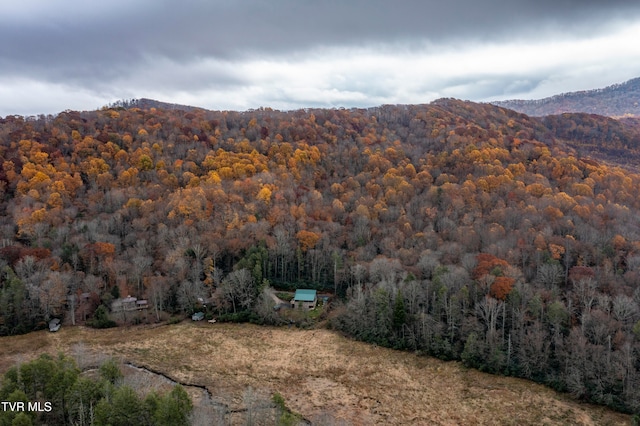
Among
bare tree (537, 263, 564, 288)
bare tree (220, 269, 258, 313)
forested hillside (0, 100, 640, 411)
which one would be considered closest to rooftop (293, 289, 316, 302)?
forested hillside (0, 100, 640, 411)

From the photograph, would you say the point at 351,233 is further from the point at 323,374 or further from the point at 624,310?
the point at 624,310

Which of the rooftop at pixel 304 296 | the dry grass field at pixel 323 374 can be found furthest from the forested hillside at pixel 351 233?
the rooftop at pixel 304 296

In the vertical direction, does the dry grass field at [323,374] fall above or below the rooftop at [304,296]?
below

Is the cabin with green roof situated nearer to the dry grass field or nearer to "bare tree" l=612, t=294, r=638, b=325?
the dry grass field

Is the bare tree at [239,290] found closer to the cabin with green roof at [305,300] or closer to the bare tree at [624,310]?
the cabin with green roof at [305,300]

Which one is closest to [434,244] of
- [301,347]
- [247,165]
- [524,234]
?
[524,234]

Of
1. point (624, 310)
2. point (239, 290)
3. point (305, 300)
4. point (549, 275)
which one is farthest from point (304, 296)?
point (624, 310)
